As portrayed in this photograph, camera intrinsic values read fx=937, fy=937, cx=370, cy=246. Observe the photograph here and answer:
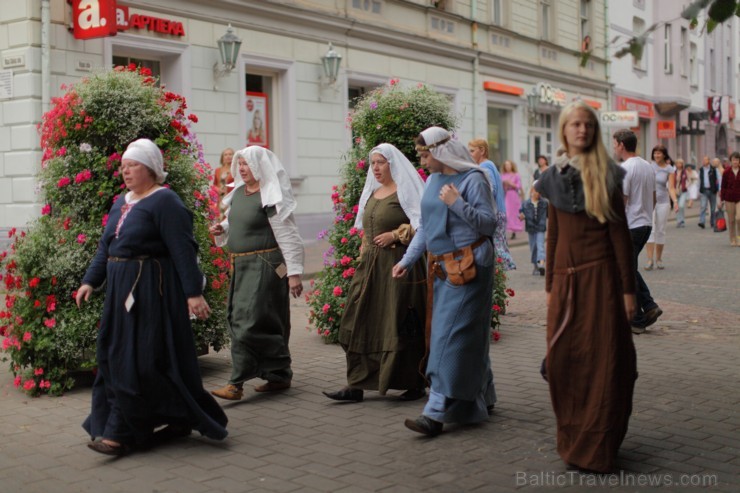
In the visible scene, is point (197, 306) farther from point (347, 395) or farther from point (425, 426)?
point (347, 395)

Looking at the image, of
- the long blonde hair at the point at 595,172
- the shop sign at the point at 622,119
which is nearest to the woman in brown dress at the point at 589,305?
the long blonde hair at the point at 595,172

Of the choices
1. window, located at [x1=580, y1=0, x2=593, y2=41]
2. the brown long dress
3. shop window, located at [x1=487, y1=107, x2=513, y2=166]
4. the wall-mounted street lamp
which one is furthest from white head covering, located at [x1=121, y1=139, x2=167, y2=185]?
window, located at [x1=580, y1=0, x2=593, y2=41]

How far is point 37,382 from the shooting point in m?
6.82

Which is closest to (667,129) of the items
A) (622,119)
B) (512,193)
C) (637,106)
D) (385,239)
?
(637,106)

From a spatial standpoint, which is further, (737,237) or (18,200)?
(737,237)

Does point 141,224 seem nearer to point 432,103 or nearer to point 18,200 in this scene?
point 432,103

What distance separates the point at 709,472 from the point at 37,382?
4.63m

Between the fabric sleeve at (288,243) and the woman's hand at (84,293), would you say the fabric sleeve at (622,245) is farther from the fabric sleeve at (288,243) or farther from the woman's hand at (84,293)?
the woman's hand at (84,293)

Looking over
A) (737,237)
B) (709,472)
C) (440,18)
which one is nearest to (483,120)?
(440,18)

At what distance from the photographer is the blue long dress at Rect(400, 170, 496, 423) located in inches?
218

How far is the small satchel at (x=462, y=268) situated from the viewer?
5.51 m

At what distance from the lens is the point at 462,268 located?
18.1ft

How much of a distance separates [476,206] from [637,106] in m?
32.4

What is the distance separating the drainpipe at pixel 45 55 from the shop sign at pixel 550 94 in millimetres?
17137
